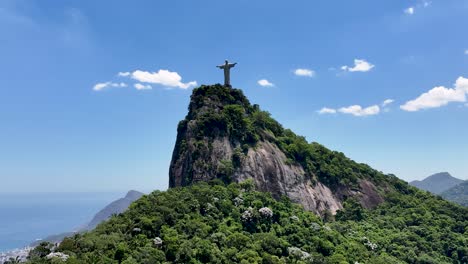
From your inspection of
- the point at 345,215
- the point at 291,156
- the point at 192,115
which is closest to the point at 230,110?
the point at 192,115

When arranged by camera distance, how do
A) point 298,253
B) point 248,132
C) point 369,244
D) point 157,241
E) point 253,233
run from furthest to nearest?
point 248,132, point 369,244, point 253,233, point 298,253, point 157,241

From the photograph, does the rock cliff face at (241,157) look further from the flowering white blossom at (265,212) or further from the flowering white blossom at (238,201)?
the flowering white blossom at (265,212)

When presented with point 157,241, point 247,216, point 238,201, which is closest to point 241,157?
point 238,201

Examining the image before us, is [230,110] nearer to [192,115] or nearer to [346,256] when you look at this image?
[192,115]

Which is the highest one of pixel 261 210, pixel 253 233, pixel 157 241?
pixel 261 210

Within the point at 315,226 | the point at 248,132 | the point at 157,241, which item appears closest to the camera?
the point at 157,241

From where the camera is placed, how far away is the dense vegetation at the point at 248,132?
77.4m

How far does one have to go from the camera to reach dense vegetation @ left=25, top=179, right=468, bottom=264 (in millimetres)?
41375

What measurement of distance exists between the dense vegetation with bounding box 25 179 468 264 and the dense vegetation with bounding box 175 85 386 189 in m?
9.14

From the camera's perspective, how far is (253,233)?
56.3m

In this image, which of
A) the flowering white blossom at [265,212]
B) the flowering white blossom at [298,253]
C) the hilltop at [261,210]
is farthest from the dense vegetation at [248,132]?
the flowering white blossom at [298,253]

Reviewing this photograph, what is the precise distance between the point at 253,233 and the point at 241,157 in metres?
20.1

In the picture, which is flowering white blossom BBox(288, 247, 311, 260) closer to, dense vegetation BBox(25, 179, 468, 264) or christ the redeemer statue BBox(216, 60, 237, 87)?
dense vegetation BBox(25, 179, 468, 264)

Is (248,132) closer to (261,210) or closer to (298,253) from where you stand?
(261,210)
